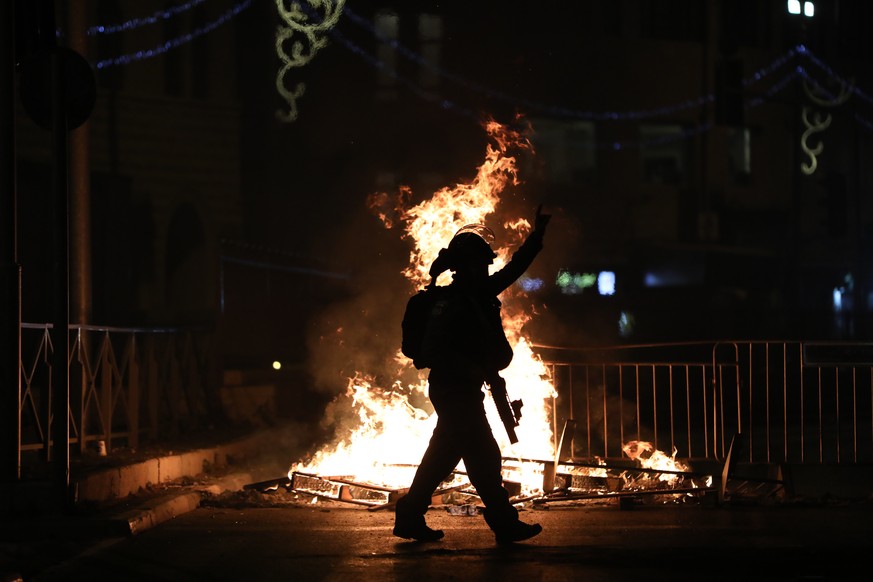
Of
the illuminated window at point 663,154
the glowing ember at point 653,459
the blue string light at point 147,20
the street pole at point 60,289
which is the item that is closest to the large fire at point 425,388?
the glowing ember at point 653,459

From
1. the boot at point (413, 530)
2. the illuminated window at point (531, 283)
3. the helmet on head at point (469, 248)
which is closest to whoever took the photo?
the boot at point (413, 530)

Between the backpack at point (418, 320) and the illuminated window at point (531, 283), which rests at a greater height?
the illuminated window at point (531, 283)

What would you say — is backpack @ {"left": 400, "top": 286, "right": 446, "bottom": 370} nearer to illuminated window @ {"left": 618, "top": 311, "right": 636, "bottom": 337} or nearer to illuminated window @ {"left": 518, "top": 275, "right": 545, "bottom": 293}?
→ illuminated window @ {"left": 518, "top": 275, "right": 545, "bottom": 293}

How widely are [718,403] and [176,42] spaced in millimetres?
12643

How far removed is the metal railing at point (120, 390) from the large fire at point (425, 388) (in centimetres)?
169

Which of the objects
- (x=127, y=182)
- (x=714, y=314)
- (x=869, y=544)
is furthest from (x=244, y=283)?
(x=869, y=544)

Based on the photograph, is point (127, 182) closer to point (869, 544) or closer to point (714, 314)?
point (714, 314)

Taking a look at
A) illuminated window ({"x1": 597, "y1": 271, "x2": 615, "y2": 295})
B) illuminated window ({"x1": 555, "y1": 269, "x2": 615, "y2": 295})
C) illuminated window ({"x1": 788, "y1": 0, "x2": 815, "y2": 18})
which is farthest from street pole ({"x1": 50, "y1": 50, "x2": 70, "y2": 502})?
illuminated window ({"x1": 788, "y1": 0, "x2": 815, "y2": 18})

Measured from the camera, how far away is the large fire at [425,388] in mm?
9758

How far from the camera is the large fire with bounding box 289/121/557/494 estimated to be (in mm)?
9758

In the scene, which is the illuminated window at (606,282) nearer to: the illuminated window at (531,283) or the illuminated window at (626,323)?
the illuminated window at (626,323)

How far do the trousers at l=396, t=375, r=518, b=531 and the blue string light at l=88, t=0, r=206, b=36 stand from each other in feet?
54.3

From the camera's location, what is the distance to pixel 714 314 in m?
25.6

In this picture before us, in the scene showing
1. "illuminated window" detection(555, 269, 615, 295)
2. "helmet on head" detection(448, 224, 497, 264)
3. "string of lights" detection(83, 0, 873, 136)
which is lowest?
"helmet on head" detection(448, 224, 497, 264)
